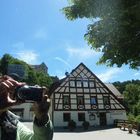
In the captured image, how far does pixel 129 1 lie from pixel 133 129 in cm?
2187

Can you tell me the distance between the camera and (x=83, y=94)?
140 feet

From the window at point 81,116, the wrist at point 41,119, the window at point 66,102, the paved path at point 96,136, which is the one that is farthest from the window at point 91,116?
the wrist at point 41,119

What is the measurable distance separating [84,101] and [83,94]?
87cm

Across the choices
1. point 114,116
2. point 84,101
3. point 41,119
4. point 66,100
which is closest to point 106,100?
point 114,116

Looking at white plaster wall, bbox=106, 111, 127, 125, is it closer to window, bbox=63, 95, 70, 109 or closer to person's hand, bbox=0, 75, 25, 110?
window, bbox=63, 95, 70, 109

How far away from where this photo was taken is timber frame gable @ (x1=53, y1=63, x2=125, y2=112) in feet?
136

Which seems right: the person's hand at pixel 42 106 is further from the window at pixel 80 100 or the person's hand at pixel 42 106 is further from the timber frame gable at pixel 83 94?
the window at pixel 80 100

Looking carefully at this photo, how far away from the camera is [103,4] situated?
11.7m

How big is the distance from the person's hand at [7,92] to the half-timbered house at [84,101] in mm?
38721

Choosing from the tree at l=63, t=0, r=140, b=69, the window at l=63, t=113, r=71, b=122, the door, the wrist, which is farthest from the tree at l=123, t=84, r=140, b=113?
the wrist

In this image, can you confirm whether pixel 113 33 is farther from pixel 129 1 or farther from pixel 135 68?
pixel 135 68

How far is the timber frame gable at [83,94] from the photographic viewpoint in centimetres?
4153

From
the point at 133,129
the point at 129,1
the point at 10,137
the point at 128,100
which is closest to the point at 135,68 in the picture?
the point at 129,1

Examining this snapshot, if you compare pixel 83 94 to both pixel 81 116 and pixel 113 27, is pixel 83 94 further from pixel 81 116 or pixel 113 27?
pixel 113 27
